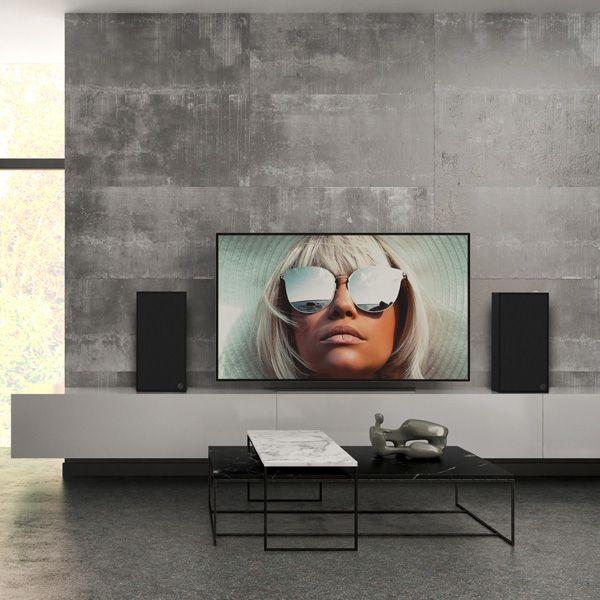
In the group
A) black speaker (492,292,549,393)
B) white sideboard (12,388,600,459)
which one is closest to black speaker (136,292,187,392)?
white sideboard (12,388,600,459)

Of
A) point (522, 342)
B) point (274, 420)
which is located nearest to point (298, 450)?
point (274, 420)

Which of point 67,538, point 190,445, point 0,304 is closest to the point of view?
point 67,538

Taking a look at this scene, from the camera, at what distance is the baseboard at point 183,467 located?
5.72m

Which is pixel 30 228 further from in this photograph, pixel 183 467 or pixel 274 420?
pixel 274 420

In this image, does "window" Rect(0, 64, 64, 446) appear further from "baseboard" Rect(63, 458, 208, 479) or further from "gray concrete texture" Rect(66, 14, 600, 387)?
"baseboard" Rect(63, 458, 208, 479)

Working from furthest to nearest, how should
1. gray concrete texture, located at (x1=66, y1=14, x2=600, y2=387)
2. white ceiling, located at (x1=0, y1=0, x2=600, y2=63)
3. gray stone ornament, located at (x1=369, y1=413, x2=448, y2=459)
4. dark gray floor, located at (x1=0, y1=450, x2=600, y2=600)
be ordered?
gray concrete texture, located at (x1=66, y1=14, x2=600, y2=387)
white ceiling, located at (x1=0, y1=0, x2=600, y2=63)
gray stone ornament, located at (x1=369, y1=413, x2=448, y2=459)
dark gray floor, located at (x1=0, y1=450, x2=600, y2=600)

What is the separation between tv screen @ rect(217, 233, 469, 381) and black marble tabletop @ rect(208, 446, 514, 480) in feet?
3.67

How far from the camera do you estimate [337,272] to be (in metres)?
5.64

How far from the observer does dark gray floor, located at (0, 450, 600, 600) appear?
3.32 m

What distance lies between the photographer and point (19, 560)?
370 cm

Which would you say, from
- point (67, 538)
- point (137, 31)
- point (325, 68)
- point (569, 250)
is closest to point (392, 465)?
point (67, 538)

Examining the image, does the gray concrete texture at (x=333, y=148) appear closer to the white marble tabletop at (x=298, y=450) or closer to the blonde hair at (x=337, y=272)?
the blonde hair at (x=337, y=272)

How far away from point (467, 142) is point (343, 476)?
115 inches

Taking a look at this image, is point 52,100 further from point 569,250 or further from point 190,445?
point 569,250
